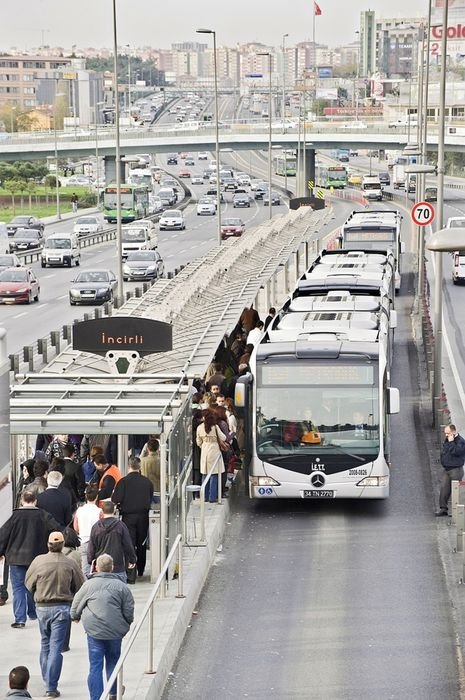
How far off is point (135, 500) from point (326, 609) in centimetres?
242

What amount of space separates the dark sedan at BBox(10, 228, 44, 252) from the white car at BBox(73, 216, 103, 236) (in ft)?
32.5

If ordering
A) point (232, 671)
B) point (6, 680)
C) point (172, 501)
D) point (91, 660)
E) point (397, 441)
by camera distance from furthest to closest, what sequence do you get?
point (397, 441), point (172, 501), point (232, 671), point (6, 680), point (91, 660)

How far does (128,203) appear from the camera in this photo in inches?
4092

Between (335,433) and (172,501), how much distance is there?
533 centimetres

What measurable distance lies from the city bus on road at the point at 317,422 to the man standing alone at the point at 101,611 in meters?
9.45

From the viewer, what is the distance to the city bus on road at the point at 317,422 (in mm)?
21734

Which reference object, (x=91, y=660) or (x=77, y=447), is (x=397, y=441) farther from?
(x=91, y=660)

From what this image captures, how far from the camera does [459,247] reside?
41.1 feet

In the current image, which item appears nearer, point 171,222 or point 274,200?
point 171,222

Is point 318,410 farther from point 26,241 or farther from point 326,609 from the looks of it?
point 26,241

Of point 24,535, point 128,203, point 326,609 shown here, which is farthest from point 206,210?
point 24,535

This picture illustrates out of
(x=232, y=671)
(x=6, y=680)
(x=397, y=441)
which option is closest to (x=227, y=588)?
(x=232, y=671)

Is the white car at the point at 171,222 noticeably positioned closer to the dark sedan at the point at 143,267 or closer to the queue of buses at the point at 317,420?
the dark sedan at the point at 143,267

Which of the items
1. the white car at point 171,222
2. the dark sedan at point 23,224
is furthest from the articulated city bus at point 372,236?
the white car at point 171,222
